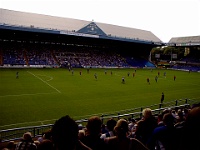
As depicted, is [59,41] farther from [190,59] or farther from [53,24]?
[190,59]

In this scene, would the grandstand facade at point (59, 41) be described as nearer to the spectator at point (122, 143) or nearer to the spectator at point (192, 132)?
the spectator at point (122, 143)

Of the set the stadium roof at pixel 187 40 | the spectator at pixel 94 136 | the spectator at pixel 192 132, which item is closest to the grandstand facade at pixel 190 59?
the stadium roof at pixel 187 40

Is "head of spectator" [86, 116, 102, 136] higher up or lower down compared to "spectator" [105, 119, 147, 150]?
higher up

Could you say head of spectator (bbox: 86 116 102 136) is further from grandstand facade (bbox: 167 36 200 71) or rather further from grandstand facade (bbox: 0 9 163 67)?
grandstand facade (bbox: 167 36 200 71)

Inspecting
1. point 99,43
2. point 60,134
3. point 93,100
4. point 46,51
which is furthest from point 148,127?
point 99,43

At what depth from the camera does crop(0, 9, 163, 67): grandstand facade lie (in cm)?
5288

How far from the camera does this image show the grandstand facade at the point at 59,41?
5288cm

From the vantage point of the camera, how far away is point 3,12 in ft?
185

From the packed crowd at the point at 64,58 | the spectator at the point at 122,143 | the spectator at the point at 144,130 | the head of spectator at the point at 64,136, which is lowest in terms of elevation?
the spectator at the point at 144,130

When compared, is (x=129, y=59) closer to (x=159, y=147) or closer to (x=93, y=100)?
(x=93, y=100)

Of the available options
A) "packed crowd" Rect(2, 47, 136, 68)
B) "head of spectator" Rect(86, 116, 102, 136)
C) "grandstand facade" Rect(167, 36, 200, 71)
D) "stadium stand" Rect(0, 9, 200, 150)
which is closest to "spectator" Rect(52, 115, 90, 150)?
"head of spectator" Rect(86, 116, 102, 136)

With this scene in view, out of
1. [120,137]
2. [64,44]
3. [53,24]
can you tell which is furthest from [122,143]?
[64,44]

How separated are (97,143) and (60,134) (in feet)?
4.56

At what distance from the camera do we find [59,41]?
6800 cm
